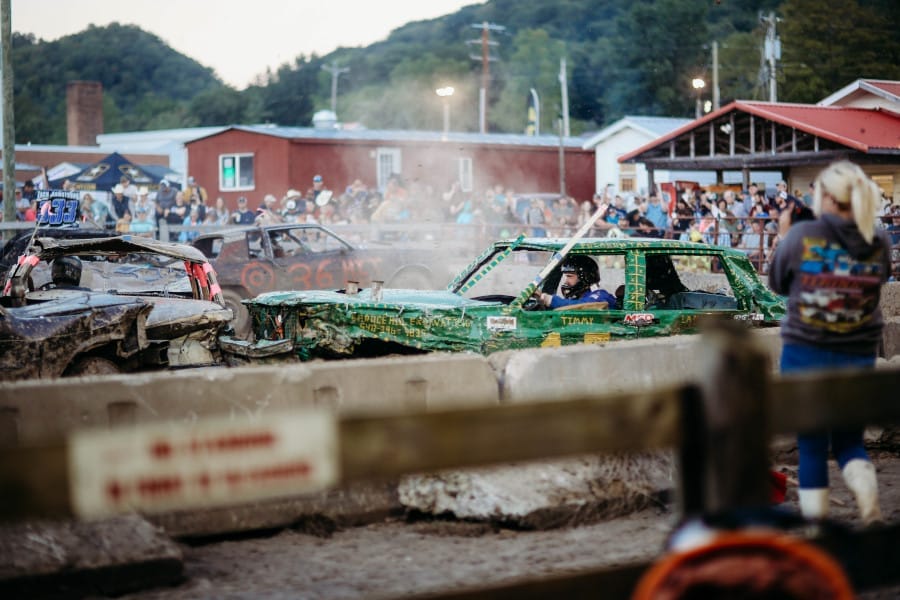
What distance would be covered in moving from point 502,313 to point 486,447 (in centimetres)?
542

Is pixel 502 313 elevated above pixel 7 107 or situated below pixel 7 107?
below

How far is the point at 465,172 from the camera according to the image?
3944 centimetres

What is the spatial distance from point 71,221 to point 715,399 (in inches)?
479

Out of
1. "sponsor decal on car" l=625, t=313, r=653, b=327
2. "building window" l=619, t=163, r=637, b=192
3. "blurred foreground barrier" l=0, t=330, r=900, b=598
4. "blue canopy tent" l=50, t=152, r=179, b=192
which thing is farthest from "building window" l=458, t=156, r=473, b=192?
"blurred foreground barrier" l=0, t=330, r=900, b=598

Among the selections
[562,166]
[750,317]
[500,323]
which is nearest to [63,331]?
[500,323]

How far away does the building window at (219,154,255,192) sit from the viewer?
37625 millimetres

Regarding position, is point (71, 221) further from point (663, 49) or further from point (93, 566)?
point (663, 49)

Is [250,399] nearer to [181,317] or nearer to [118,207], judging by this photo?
[181,317]

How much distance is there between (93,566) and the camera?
194 inches

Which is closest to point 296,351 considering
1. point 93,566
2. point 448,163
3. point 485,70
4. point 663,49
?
point 93,566

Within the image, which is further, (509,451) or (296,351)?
(296,351)

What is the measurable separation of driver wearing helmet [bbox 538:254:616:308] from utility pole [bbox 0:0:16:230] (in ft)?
46.7

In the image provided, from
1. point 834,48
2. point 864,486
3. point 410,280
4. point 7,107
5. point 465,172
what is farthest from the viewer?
point 834,48

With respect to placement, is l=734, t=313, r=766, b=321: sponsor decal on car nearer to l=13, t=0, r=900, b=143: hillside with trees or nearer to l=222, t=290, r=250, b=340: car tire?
l=222, t=290, r=250, b=340: car tire
